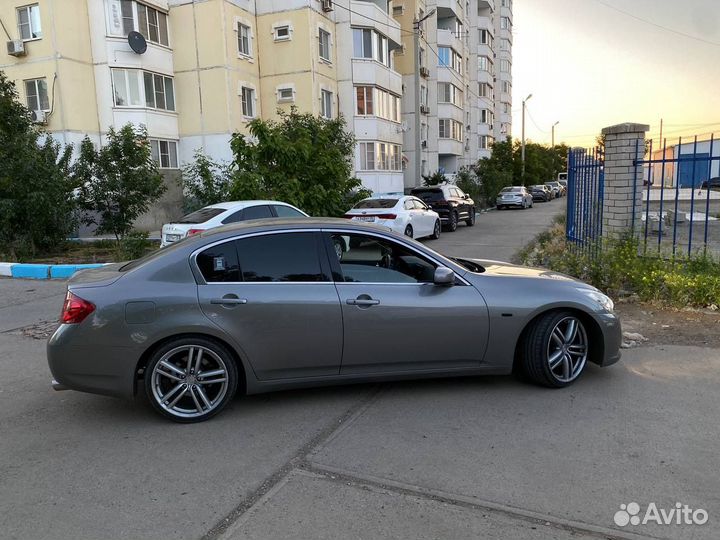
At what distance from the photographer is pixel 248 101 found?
89.5 ft

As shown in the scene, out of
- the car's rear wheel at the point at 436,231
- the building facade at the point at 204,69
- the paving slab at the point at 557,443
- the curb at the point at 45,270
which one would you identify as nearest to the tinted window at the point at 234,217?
the curb at the point at 45,270

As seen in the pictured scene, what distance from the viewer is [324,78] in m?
28.5

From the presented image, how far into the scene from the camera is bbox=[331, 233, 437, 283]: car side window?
4.50 m

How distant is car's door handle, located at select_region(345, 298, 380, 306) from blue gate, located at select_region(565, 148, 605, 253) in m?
5.93

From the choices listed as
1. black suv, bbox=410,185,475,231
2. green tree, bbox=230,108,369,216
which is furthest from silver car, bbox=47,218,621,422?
black suv, bbox=410,185,475,231

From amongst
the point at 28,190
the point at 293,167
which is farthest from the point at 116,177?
the point at 293,167

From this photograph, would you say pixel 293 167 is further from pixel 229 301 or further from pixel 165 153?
pixel 165 153

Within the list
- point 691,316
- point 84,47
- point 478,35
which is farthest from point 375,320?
point 478,35

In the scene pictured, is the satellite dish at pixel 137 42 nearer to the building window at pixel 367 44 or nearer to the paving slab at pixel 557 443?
the building window at pixel 367 44

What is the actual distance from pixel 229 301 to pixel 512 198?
3568cm

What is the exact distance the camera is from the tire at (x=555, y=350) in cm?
463

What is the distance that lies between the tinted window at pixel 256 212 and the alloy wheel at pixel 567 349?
23.4ft

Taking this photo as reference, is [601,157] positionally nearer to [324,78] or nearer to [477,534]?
[477,534]

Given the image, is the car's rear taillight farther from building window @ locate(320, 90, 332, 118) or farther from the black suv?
building window @ locate(320, 90, 332, 118)
